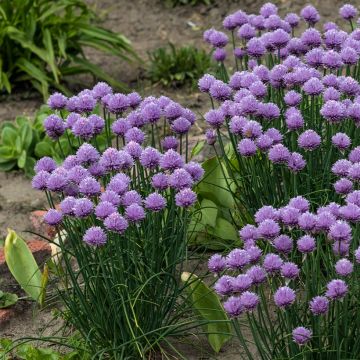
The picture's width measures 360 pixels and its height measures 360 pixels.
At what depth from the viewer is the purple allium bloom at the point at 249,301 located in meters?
2.50

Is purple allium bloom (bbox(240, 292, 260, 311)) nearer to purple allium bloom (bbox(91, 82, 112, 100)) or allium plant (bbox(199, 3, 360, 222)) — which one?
allium plant (bbox(199, 3, 360, 222))

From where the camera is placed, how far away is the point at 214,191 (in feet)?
13.3

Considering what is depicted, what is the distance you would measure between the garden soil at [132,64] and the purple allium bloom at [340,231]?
156 cm

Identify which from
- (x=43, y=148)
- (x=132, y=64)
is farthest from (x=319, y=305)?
(x=132, y=64)

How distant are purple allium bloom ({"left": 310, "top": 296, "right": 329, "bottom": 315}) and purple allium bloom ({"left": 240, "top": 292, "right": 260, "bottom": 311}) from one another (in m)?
0.17

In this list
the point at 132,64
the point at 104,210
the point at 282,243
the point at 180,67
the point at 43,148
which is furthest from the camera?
the point at 132,64

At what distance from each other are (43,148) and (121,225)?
263 cm

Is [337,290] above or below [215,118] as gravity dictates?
below

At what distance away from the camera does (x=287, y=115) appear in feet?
10.9

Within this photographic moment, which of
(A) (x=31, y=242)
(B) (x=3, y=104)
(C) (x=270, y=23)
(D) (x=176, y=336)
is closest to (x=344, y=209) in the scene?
(D) (x=176, y=336)

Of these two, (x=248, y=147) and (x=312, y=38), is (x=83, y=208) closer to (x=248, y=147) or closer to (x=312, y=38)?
(x=248, y=147)

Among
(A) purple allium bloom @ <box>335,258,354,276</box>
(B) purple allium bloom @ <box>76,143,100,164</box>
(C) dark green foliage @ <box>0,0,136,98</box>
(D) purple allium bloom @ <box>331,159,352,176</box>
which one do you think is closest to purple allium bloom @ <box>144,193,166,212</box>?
(B) purple allium bloom @ <box>76,143,100,164</box>

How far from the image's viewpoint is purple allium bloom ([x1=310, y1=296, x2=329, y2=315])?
2514mm

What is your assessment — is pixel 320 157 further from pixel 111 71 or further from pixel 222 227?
pixel 111 71
